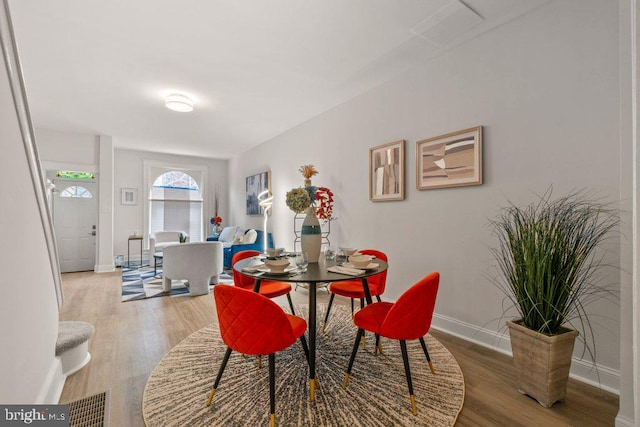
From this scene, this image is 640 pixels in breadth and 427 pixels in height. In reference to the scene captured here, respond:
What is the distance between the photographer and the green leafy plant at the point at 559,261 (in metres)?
1.65

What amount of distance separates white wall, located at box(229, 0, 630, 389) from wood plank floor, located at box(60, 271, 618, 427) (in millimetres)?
295

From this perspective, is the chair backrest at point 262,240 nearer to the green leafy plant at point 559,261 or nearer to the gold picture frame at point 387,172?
the gold picture frame at point 387,172

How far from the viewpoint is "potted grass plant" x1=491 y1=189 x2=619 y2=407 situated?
164cm

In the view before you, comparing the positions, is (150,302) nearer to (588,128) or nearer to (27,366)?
(27,366)

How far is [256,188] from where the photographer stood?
6273 mm

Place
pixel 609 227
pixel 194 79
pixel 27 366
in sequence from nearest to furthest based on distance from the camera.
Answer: pixel 27 366, pixel 609 227, pixel 194 79

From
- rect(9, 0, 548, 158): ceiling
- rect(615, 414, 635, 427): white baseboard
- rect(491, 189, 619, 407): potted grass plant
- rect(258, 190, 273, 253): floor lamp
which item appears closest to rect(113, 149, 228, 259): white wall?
rect(9, 0, 548, 158): ceiling

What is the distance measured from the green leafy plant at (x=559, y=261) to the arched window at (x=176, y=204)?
24.7 feet

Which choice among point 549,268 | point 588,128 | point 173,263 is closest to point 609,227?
point 549,268

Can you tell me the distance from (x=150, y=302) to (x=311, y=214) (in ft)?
9.48

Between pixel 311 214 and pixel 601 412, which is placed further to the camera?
pixel 311 214

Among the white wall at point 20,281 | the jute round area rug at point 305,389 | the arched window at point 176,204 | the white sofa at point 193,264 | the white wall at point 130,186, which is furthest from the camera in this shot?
the arched window at point 176,204

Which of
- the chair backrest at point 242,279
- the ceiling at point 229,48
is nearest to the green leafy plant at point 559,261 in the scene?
the ceiling at point 229,48

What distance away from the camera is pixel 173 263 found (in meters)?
3.92
